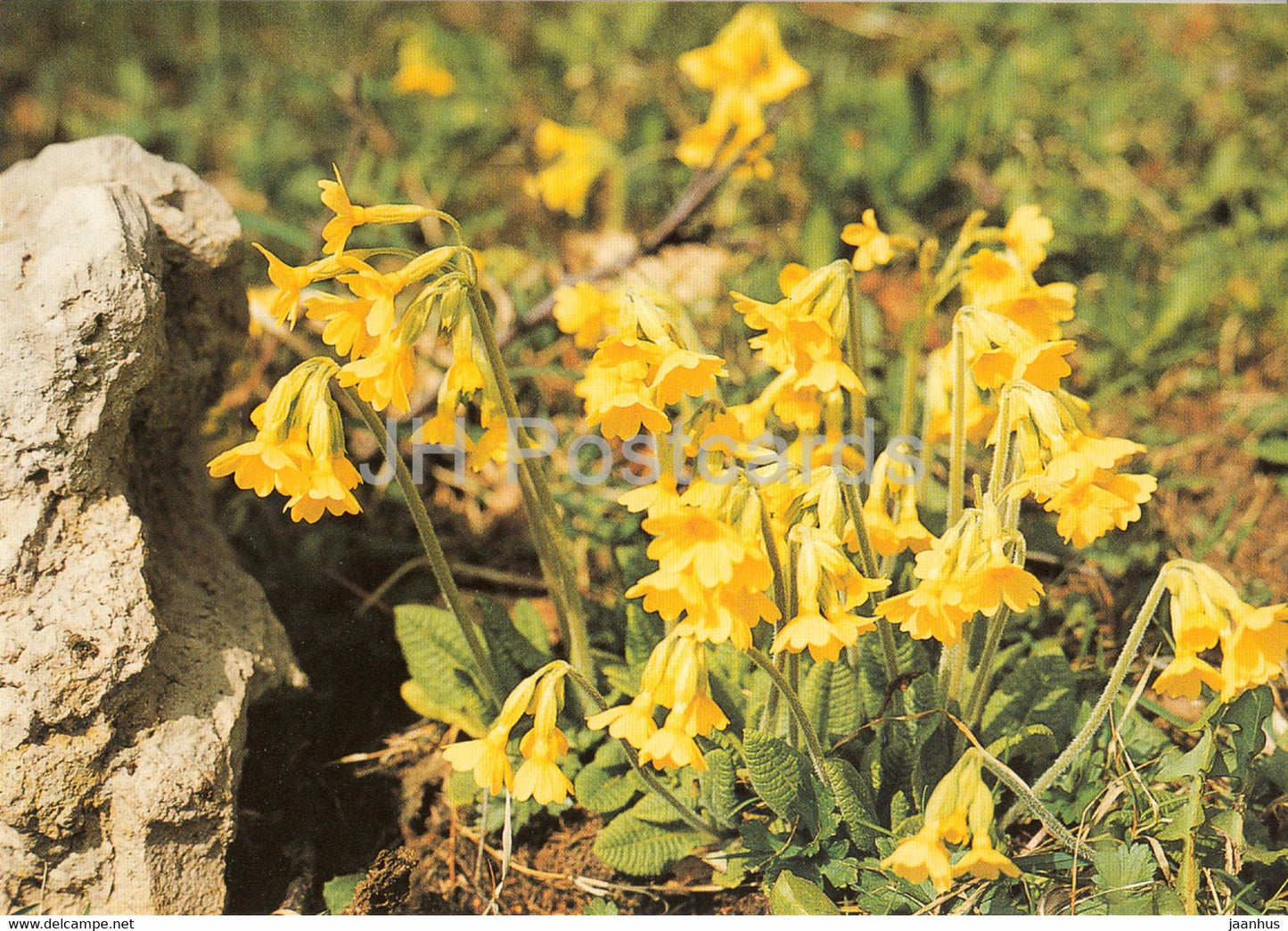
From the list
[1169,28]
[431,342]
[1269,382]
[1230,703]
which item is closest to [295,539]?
[431,342]

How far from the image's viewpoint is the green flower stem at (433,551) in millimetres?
2357

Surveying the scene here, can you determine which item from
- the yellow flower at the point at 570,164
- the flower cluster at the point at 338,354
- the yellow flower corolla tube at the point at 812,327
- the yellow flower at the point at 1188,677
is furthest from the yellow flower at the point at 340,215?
Answer: the yellow flower at the point at 570,164

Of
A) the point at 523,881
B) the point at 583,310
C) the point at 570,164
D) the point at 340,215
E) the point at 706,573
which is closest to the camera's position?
the point at 706,573

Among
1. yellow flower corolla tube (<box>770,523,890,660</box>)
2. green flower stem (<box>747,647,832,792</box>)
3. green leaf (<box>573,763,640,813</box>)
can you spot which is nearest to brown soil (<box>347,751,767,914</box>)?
green leaf (<box>573,763,640,813</box>)

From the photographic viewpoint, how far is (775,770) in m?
2.37

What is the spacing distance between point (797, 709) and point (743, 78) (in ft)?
8.43

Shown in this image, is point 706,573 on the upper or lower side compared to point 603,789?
upper

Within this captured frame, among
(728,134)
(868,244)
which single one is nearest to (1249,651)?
(868,244)

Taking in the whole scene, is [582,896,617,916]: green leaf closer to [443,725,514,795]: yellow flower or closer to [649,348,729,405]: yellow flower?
[443,725,514,795]: yellow flower

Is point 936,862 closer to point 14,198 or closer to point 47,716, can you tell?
point 47,716

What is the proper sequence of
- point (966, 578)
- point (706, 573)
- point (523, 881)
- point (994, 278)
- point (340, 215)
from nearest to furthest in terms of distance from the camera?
point (706, 573), point (966, 578), point (340, 215), point (994, 278), point (523, 881)

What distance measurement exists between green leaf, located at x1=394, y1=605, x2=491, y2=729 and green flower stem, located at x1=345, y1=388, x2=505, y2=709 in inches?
2.8

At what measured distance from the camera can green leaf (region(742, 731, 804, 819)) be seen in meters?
2.33

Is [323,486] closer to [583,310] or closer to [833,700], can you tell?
[583,310]
